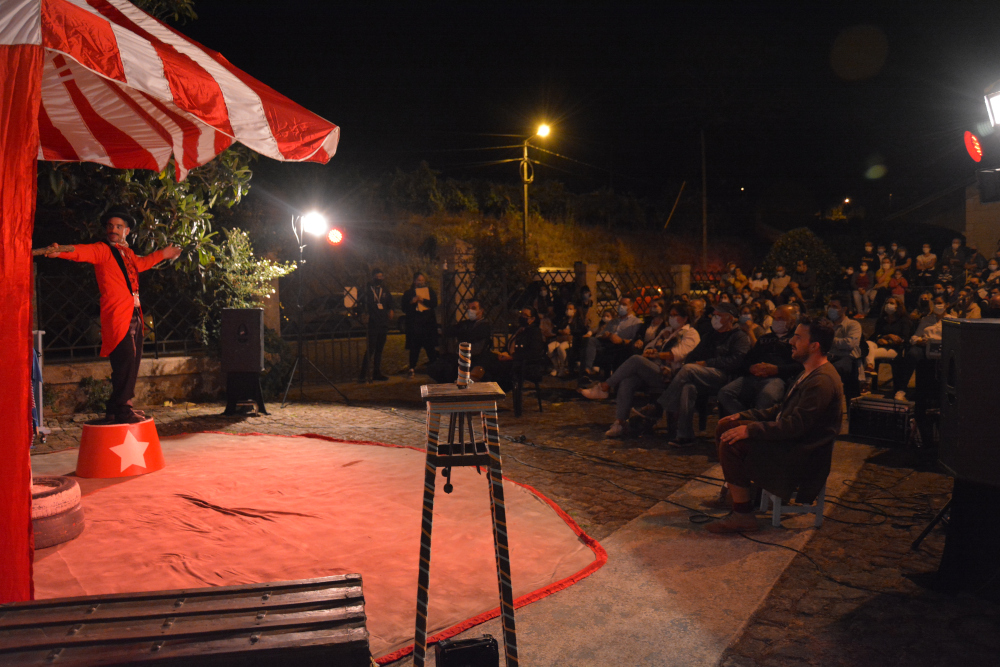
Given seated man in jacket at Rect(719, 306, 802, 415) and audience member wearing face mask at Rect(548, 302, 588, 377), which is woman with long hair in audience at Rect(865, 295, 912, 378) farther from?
audience member wearing face mask at Rect(548, 302, 588, 377)

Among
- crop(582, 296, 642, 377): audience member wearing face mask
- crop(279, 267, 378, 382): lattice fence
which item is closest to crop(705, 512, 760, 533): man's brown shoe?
crop(582, 296, 642, 377): audience member wearing face mask

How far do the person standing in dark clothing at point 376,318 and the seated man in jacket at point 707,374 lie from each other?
206 inches

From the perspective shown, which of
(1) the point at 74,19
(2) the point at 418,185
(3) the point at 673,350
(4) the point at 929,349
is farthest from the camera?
(2) the point at 418,185

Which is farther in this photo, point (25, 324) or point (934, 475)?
point (934, 475)

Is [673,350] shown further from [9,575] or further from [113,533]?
[9,575]

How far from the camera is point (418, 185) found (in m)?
30.5

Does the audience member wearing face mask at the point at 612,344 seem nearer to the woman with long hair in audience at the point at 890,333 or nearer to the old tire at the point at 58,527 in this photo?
the woman with long hair in audience at the point at 890,333

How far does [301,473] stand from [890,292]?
12457mm

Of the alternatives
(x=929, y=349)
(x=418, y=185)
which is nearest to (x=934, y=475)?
(x=929, y=349)

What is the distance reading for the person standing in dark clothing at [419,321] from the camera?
427 inches

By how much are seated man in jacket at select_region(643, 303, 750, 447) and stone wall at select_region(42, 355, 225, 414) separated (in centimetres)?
584

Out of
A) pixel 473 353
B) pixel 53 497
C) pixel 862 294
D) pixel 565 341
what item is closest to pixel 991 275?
pixel 862 294

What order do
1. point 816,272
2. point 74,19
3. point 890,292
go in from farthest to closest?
point 816,272 → point 890,292 → point 74,19

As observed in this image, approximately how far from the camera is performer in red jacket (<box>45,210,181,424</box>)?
17.7 ft
